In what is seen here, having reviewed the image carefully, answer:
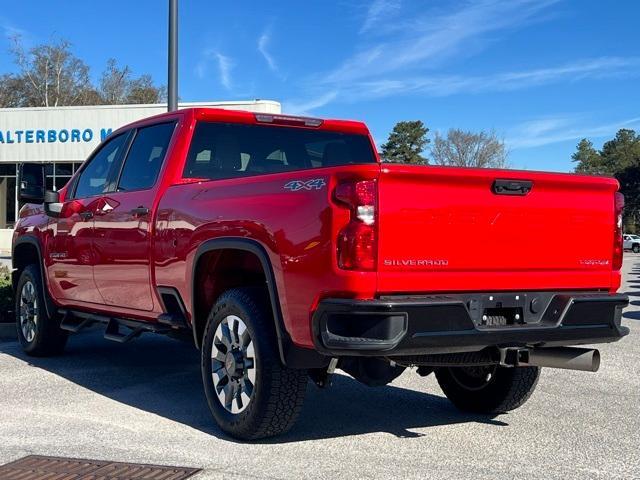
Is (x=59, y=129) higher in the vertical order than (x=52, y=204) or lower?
higher

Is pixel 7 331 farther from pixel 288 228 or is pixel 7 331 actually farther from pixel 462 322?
pixel 462 322

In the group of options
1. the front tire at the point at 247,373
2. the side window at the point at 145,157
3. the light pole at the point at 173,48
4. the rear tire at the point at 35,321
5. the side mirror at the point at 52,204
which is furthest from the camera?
the light pole at the point at 173,48

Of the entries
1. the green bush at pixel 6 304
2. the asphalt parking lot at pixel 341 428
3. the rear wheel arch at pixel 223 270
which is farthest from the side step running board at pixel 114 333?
the green bush at pixel 6 304

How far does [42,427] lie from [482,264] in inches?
116

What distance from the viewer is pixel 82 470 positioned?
398 centimetres

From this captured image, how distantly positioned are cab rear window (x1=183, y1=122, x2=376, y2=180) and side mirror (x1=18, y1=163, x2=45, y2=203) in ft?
7.13

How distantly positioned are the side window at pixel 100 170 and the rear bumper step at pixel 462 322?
3235mm

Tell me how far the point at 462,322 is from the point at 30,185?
182 inches

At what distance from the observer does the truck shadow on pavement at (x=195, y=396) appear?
4988 mm

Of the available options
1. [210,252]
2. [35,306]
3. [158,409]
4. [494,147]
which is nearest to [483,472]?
[210,252]

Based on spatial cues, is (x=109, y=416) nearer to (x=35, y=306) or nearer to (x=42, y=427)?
(x=42, y=427)

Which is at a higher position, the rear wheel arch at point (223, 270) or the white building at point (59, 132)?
the white building at point (59, 132)

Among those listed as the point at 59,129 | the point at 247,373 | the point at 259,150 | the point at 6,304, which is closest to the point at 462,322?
Answer: the point at 247,373

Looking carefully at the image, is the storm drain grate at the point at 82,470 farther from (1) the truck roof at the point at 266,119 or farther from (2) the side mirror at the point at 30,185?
(2) the side mirror at the point at 30,185
